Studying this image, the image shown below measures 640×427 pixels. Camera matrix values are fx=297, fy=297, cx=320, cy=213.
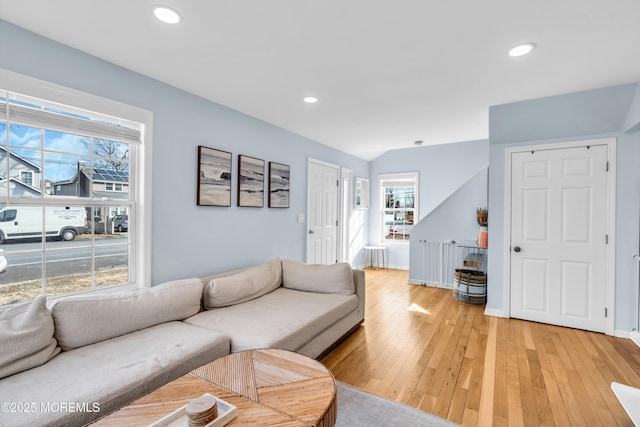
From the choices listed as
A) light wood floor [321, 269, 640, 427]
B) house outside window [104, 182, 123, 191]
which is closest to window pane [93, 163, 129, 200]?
house outside window [104, 182, 123, 191]

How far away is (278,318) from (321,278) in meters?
0.88

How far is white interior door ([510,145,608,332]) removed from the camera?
3.09 metres

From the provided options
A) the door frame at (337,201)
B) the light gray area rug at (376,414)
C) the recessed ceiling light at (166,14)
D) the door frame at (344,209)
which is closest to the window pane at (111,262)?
the recessed ceiling light at (166,14)

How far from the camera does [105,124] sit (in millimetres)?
2301

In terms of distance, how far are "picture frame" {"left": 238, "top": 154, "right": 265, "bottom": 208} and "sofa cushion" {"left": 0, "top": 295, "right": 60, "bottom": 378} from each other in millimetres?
1985

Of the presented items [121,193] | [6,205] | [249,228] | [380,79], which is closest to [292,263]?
[249,228]

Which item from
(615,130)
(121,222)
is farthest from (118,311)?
(615,130)

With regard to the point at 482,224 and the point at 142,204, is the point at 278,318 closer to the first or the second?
the point at 142,204

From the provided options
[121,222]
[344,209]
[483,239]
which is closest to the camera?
[121,222]

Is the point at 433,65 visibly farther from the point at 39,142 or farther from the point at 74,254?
the point at 74,254

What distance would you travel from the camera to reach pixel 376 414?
183cm

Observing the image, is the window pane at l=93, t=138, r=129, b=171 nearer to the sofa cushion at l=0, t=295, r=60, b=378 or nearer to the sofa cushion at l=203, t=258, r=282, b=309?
the sofa cushion at l=0, t=295, r=60, b=378

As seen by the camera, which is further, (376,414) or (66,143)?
(66,143)

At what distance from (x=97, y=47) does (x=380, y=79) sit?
2.17 metres
